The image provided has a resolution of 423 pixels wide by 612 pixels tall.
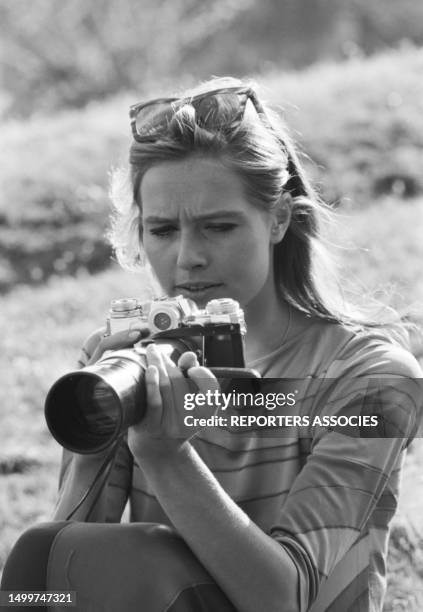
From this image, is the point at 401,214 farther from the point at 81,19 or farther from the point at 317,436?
the point at 81,19

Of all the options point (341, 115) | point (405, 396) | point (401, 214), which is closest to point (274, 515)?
point (405, 396)

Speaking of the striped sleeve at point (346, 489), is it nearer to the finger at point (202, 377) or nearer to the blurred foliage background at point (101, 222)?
the finger at point (202, 377)

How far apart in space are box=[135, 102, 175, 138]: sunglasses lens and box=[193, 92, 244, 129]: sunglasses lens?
69mm

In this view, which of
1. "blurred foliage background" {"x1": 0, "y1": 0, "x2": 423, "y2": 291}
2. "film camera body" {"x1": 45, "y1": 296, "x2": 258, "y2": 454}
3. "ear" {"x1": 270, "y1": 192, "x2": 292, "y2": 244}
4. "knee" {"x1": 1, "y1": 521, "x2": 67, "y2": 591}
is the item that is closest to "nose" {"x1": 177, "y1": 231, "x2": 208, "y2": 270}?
"film camera body" {"x1": 45, "y1": 296, "x2": 258, "y2": 454}

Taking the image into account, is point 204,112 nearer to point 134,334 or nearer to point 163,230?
point 163,230

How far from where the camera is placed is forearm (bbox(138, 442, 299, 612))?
1908 millimetres

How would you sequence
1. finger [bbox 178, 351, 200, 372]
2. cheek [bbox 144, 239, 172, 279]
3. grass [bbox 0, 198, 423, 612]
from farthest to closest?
grass [bbox 0, 198, 423, 612] < cheek [bbox 144, 239, 172, 279] < finger [bbox 178, 351, 200, 372]

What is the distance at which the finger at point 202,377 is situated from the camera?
5.97 feet

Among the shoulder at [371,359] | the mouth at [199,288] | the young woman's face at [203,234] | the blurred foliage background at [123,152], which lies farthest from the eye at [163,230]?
the blurred foliage background at [123,152]

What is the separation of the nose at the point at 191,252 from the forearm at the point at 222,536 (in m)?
0.48

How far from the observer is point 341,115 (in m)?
6.79

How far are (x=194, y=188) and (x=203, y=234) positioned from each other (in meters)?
0.10

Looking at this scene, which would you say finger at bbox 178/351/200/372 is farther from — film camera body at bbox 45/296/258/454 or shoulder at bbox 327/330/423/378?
shoulder at bbox 327/330/423/378

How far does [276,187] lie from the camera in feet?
7.95
